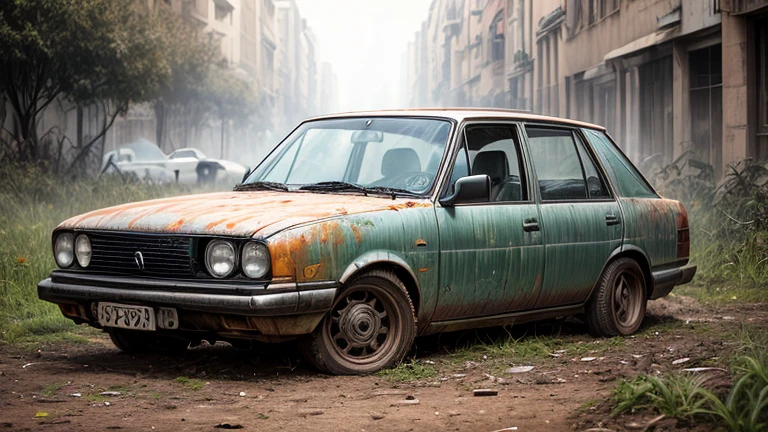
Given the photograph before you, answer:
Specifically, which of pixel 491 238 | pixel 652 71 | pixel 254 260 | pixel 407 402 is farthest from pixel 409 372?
pixel 652 71

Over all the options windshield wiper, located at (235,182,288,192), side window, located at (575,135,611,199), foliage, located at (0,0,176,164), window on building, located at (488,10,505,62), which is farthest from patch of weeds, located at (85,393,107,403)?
window on building, located at (488,10,505,62)

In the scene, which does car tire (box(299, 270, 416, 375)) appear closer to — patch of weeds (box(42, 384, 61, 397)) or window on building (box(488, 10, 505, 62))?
patch of weeds (box(42, 384, 61, 397))

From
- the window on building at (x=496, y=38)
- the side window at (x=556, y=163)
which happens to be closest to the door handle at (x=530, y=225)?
the side window at (x=556, y=163)

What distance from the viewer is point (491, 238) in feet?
21.3

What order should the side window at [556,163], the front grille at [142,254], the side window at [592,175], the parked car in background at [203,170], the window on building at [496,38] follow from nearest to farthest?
the front grille at [142,254], the side window at [556,163], the side window at [592,175], the parked car in background at [203,170], the window on building at [496,38]

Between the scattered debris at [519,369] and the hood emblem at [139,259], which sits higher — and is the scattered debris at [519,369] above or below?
below

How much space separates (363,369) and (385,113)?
1819mm

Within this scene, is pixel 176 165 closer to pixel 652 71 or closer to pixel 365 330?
pixel 652 71

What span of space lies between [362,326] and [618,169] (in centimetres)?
275

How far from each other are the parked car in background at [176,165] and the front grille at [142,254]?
79.7 feet

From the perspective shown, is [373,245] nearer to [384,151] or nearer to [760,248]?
[384,151]

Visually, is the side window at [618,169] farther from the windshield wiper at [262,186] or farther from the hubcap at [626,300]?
the windshield wiper at [262,186]

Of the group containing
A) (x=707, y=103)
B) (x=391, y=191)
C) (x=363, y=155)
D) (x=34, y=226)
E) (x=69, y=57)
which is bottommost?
(x=34, y=226)

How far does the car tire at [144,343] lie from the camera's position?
21.5ft
